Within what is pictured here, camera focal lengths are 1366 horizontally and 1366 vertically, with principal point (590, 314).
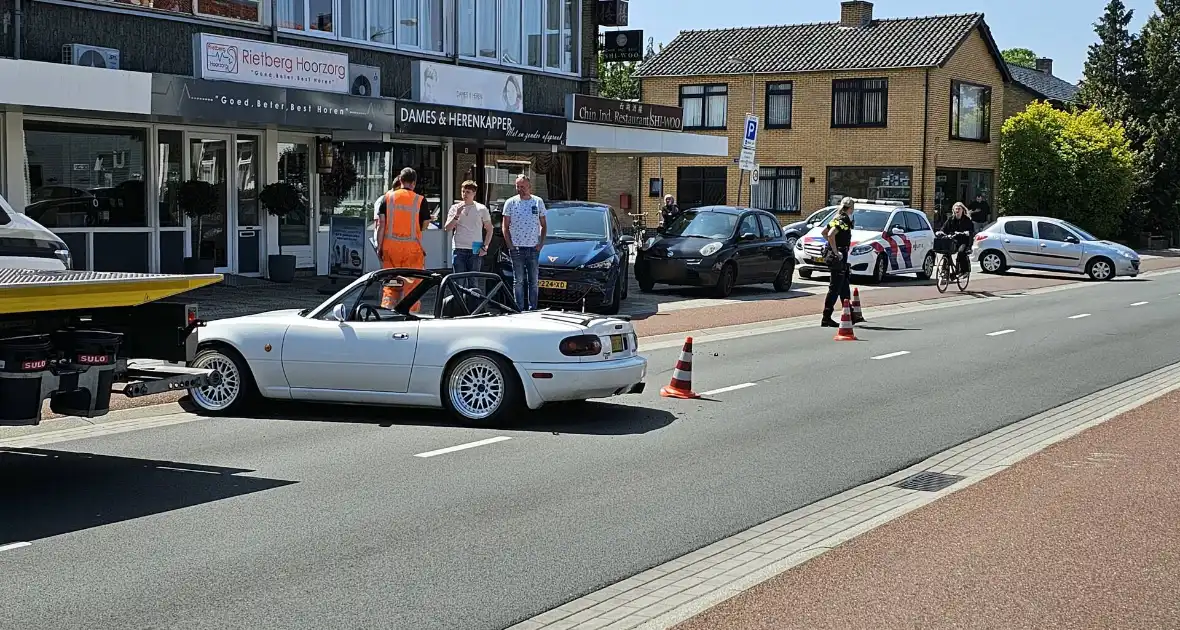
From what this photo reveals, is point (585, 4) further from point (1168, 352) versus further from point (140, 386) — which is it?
point (140, 386)

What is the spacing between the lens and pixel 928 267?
3062cm

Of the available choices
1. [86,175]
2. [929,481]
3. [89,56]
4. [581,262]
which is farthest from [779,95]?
[929,481]

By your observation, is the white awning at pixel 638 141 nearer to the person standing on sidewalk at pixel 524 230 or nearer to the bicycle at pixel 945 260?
the bicycle at pixel 945 260

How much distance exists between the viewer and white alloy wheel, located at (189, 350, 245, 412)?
1061 cm

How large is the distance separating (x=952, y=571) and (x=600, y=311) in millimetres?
13214

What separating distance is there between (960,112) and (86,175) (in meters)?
37.7

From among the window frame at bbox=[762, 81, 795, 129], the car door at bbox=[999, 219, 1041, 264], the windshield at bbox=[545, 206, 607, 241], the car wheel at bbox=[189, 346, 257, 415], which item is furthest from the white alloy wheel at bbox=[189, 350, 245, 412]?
the window frame at bbox=[762, 81, 795, 129]

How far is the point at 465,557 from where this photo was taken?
6.57 metres

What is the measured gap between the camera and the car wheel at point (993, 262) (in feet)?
110

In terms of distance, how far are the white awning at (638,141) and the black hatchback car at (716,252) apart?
306 centimetres

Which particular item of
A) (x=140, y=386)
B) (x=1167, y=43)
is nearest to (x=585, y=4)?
(x=140, y=386)

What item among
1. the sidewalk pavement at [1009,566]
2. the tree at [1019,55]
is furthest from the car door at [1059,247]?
the tree at [1019,55]

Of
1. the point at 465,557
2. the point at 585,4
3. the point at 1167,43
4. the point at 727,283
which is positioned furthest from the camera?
the point at 1167,43

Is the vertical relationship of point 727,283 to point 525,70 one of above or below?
below
